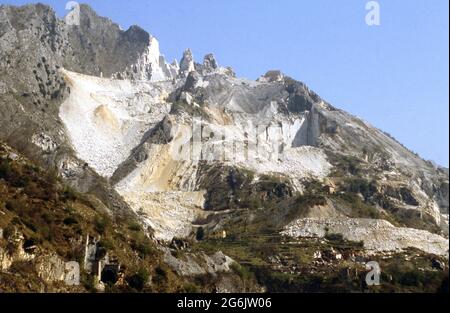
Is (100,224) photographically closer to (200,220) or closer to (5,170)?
(5,170)

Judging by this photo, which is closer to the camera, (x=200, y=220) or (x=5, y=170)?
(x=5, y=170)

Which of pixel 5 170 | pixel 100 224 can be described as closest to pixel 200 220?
A: pixel 100 224

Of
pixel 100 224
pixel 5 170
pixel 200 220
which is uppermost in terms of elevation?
pixel 200 220

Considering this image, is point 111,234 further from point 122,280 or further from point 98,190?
point 98,190

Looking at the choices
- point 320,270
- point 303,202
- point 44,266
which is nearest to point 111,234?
point 44,266

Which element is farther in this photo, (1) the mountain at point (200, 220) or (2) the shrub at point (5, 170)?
(2) the shrub at point (5, 170)

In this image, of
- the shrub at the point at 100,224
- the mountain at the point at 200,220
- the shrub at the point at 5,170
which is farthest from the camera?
the shrub at the point at 100,224

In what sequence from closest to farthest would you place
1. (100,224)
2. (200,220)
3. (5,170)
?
(5,170) → (100,224) → (200,220)

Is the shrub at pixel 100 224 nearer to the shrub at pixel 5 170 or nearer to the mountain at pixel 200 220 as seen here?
the mountain at pixel 200 220

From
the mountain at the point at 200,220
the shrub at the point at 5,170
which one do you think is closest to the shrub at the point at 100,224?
the mountain at the point at 200,220

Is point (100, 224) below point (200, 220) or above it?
below

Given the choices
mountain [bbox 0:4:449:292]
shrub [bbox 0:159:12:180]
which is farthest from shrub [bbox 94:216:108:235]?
shrub [bbox 0:159:12:180]
